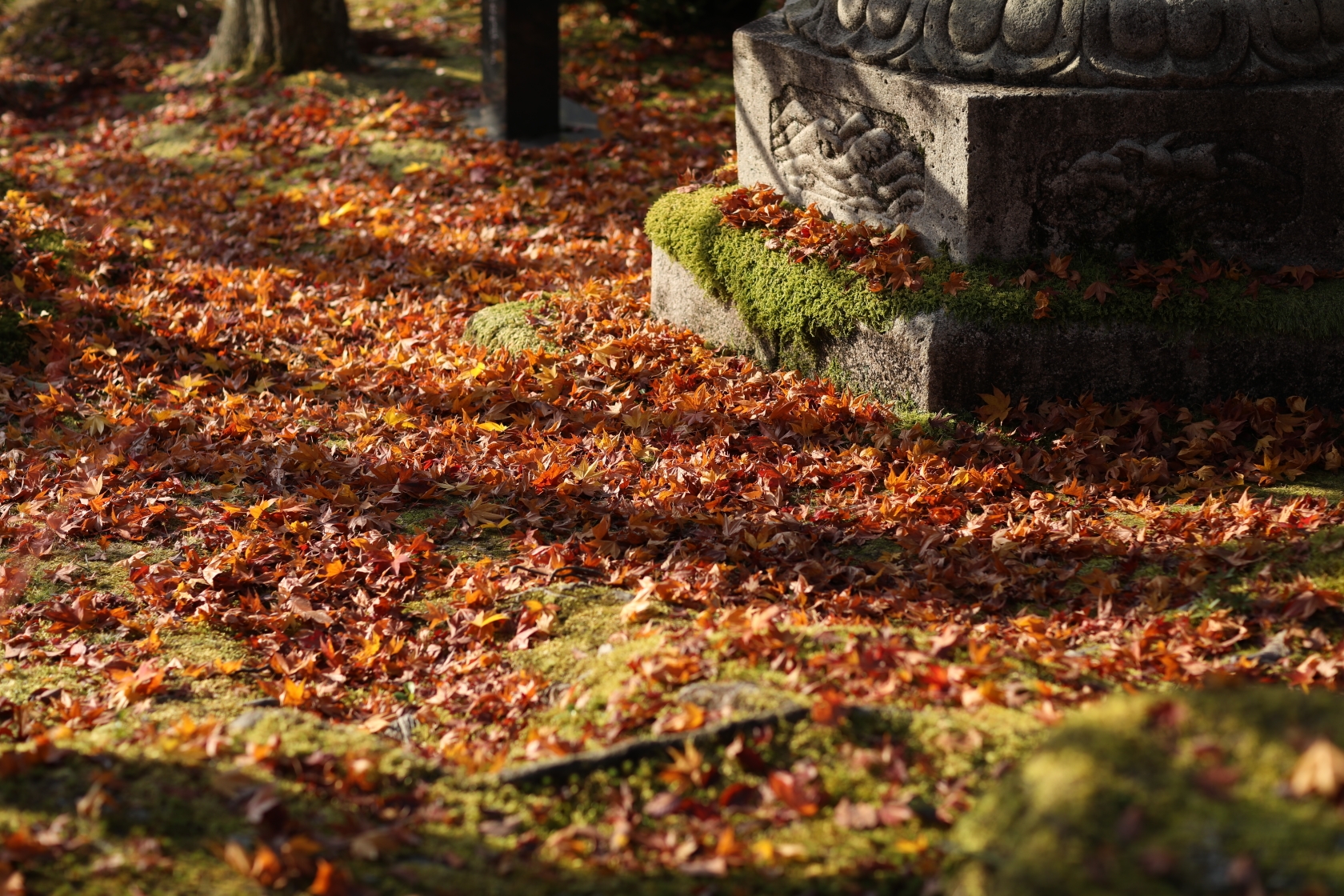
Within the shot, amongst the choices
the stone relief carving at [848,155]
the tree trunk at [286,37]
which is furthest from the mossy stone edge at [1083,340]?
the tree trunk at [286,37]

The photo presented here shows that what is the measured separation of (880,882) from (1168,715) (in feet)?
2.25

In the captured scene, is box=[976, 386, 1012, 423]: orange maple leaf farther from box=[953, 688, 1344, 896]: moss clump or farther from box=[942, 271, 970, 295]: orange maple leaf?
box=[953, 688, 1344, 896]: moss clump

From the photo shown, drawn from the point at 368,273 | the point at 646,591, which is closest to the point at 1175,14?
the point at 646,591

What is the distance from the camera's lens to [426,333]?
21.2 ft

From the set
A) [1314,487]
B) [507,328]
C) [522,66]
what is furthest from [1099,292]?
[522,66]

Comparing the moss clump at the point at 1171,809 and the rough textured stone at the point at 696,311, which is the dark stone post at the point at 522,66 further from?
the moss clump at the point at 1171,809

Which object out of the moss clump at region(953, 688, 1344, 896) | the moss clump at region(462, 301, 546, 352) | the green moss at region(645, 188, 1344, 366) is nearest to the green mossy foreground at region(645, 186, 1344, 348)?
the green moss at region(645, 188, 1344, 366)

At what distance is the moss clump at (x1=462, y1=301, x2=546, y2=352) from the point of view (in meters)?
6.06

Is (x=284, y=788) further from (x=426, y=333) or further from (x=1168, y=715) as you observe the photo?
(x=426, y=333)

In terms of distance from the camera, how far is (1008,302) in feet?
16.1

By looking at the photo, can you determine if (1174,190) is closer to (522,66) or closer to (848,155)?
(848,155)

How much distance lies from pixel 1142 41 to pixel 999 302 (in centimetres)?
117

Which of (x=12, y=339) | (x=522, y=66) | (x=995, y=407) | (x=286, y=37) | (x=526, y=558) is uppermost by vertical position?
(x=286, y=37)

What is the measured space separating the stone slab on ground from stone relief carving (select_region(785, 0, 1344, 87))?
1035 millimetres
